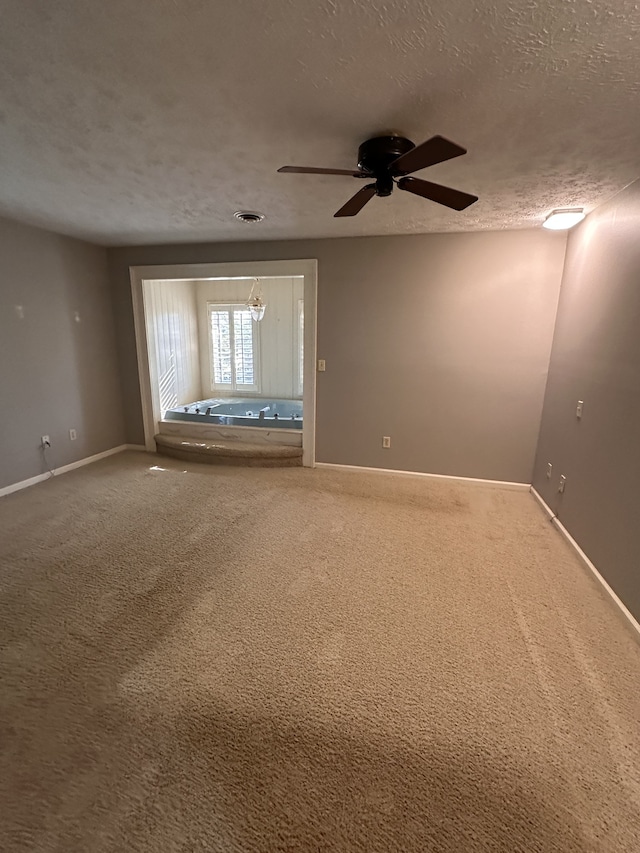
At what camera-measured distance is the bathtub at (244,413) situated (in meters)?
4.47

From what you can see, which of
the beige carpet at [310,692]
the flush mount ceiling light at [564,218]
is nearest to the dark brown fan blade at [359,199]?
the flush mount ceiling light at [564,218]

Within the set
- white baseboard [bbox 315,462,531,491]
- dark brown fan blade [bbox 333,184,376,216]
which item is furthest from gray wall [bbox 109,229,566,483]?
dark brown fan blade [bbox 333,184,376,216]

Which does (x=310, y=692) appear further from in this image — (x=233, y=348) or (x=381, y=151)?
(x=233, y=348)

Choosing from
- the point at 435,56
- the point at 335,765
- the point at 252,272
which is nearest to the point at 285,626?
the point at 335,765

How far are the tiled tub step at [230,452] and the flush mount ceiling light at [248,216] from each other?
228 cm

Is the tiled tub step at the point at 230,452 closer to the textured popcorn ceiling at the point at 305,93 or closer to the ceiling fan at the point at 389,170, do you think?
the textured popcorn ceiling at the point at 305,93

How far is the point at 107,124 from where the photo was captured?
5.51ft

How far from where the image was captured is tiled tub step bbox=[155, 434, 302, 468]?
13.7 feet

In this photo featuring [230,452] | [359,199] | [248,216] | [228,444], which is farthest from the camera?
[228,444]

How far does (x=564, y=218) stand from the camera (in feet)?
8.91

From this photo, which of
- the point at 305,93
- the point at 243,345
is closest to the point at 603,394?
the point at 305,93

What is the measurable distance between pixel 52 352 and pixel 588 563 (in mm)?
4917

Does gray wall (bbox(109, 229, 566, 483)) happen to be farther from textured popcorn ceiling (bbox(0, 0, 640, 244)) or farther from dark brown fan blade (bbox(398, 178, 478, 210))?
dark brown fan blade (bbox(398, 178, 478, 210))

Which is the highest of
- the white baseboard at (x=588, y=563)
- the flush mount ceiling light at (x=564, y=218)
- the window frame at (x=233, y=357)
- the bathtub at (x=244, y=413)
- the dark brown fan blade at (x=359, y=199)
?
the flush mount ceiling light at (x=564, y=218)
